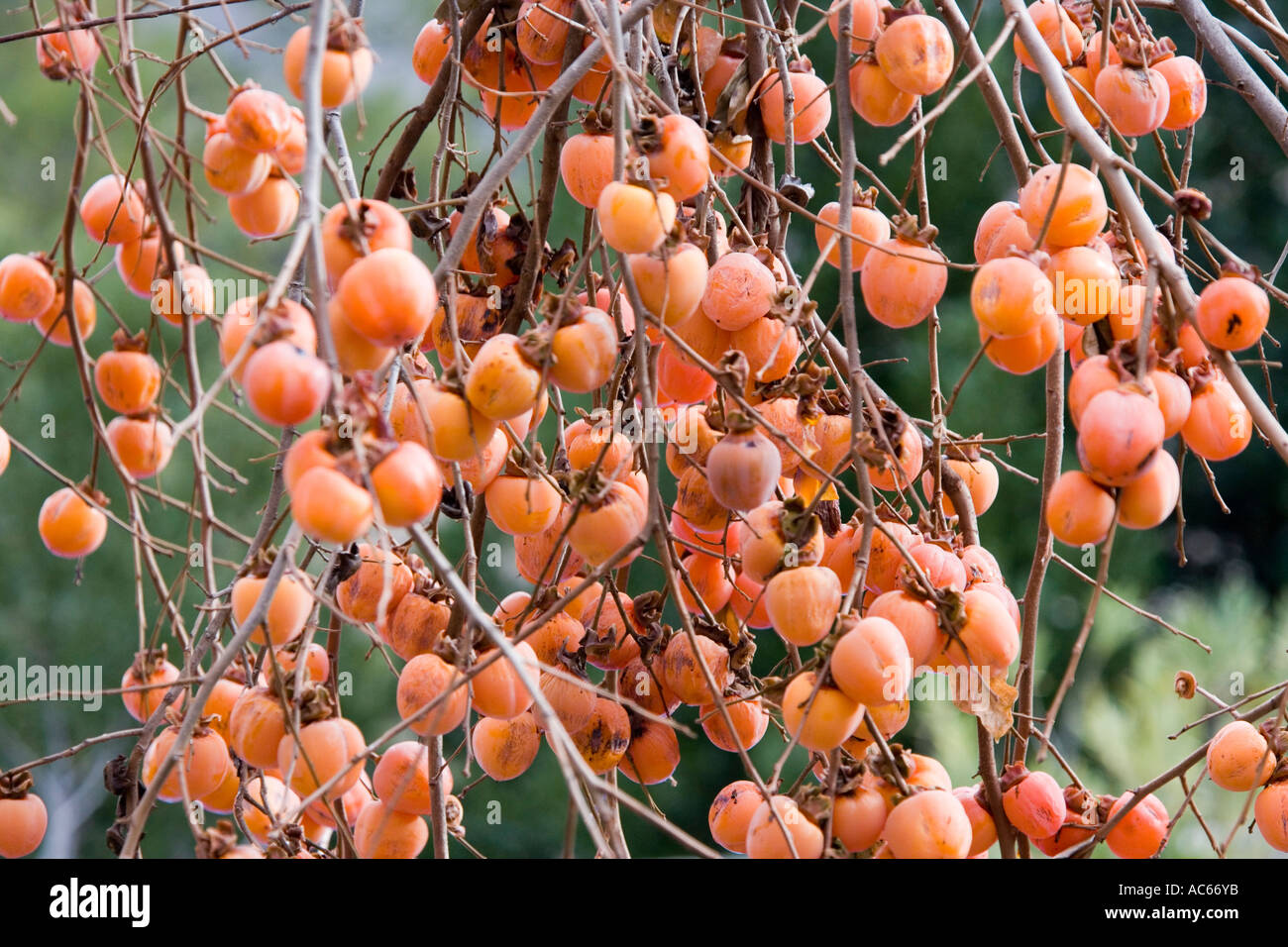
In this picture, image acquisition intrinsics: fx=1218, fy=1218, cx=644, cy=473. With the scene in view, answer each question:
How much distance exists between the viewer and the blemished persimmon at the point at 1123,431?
1.38ft

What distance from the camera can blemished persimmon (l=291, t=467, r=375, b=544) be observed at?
35 cm

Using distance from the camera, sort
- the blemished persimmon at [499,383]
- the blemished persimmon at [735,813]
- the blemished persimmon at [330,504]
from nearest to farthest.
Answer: the blemished persimmon at [330,504]
the blemished persimmon at [499,383]
the blemished persimmon at [735,813]

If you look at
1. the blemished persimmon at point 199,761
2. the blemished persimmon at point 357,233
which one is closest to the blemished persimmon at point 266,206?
the blemished persimmon at point 357,233

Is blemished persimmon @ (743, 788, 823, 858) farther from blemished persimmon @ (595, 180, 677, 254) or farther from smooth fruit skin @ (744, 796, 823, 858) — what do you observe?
blemished persimmon @ (595, 180, 677, 254)

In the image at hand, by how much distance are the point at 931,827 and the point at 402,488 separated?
272 mm

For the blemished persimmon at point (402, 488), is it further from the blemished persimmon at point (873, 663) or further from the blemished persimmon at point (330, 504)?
the blemished persimmon at point (873, 663)

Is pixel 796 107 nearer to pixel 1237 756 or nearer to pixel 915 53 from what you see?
pixel 915 53

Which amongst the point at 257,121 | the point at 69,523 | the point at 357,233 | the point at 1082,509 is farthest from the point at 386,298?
the point at 69,523

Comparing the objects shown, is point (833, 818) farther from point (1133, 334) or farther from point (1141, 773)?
point (1141, 773)

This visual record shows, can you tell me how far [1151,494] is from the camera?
1.44 feet

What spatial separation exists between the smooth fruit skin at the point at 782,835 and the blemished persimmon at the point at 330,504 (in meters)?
0.23

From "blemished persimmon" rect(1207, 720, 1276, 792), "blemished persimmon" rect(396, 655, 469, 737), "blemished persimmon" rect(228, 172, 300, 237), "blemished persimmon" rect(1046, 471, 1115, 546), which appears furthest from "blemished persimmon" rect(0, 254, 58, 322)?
"blemished persimmon" rect(1207, 720, 1276, 792)

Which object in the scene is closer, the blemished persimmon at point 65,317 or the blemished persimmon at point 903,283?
the blemished persimmon at point 903,283

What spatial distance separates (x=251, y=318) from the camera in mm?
418
